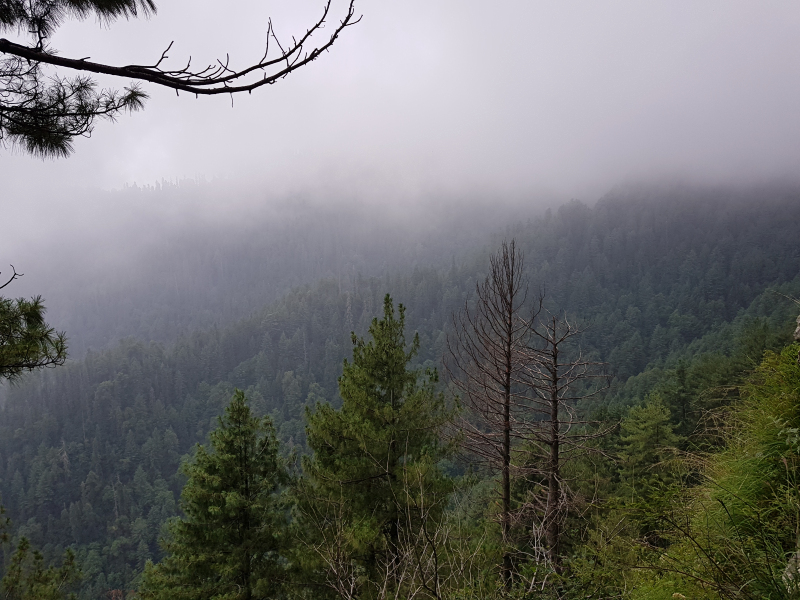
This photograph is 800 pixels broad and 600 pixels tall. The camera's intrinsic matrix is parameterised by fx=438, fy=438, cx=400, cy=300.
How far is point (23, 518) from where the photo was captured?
66.1m

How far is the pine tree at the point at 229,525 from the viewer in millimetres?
7473

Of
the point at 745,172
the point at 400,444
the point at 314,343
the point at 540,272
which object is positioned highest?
the point at 745,172

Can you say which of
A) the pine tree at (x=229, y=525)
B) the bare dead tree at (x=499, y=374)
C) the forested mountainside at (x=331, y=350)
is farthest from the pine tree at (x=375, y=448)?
the forested mountainside at (x=331, y=350)

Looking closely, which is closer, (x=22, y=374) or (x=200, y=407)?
(x=22, y=374)

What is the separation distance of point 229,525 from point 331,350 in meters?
104

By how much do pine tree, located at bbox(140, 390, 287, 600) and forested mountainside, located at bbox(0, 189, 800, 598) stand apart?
89.7 feet

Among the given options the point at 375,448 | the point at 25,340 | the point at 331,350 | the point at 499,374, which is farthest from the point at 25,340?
the point at 331,350

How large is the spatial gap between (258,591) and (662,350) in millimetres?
86628

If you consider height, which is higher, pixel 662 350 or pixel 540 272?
pixel 540 272

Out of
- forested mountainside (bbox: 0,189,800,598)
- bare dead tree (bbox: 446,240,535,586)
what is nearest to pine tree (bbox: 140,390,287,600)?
bare dead tree (bbox: 446,240,535,586)

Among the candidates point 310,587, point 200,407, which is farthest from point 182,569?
point 200,407

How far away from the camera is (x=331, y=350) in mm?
110875

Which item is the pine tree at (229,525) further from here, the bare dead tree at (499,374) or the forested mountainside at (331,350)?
the forested mountainside at (331,350)

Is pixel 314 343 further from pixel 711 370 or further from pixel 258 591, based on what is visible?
pixel 258 591
